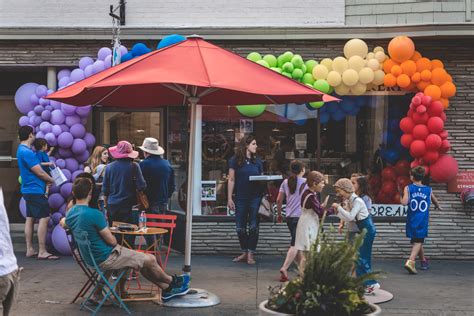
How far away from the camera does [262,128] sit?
35.4 ft

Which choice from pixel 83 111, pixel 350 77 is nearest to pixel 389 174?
pixel 350 77

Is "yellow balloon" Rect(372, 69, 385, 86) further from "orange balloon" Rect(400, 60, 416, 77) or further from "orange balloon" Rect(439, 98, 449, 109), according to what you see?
"orange balloon" Rect(439, 98, 449, 109)

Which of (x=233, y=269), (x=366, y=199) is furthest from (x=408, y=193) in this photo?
(x=233, y=269)

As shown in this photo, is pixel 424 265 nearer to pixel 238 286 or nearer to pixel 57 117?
pixel 238 286

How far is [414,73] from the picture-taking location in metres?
10.1

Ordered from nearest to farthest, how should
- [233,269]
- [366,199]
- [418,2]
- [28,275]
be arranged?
[366,199], [28,275], [233,269], [418,2]

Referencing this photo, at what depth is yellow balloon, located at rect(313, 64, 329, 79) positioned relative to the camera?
10117 mm

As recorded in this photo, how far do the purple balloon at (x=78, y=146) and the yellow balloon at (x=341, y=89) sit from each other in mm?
3929

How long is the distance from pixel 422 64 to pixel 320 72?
5.02 ft

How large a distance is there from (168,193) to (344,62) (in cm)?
331

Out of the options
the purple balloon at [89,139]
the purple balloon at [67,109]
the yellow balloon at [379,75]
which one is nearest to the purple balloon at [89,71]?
the purple balloon at [67,109]

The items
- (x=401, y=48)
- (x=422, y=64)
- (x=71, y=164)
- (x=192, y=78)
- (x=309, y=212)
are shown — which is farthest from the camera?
(x=71, y=164)

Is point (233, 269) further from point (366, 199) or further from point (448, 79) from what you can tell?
point (448, 79)

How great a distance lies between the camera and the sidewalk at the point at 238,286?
7.31m
